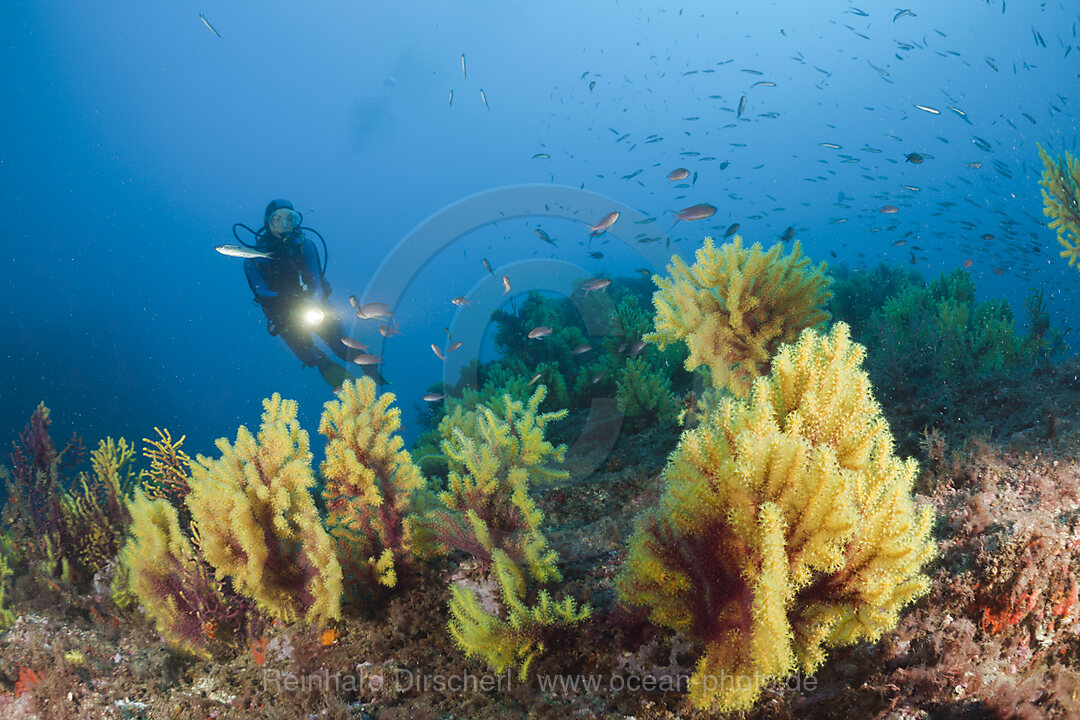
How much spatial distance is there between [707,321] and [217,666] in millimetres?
4510

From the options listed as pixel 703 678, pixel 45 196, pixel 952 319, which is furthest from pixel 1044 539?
pixel 45 196

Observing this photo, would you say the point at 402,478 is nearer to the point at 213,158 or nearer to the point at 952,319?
the point at 952,319

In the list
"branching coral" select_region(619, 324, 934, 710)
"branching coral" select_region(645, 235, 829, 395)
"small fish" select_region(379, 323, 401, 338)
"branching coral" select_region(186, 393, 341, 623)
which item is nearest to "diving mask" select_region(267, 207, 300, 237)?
"small fish" select_region(379, 323, 401, 338)

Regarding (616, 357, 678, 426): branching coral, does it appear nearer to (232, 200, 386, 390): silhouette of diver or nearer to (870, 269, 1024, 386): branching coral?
(870, 269, 1024, 386): branching coral

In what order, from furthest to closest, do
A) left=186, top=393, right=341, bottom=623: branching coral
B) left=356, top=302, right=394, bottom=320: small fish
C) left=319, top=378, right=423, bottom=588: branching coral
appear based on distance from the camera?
left=356, top=302, right=394, bottom=320: small fish, left=319, top=378, right=423, bottom=588: branching coral, left=186, top=393, right=341, bottom=623: branching coral

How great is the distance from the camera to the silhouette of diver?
29.3 feet

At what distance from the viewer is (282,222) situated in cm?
866

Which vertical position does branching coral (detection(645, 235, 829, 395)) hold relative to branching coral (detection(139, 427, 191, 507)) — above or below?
above

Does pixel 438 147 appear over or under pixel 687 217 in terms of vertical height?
over

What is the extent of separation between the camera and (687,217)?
23.5 feet

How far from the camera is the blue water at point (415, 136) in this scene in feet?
194

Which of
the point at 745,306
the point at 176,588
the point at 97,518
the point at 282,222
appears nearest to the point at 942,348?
the point at 745,306

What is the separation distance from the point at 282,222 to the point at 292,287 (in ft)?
4.57

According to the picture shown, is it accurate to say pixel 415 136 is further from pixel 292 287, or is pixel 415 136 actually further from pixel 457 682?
pixel 457 682
